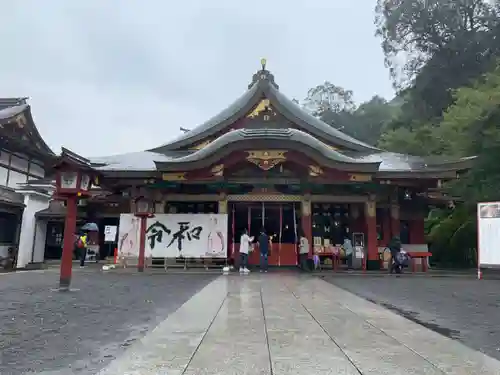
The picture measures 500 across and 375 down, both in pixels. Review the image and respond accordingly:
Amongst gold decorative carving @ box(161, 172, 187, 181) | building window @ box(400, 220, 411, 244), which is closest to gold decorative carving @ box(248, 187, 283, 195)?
gold decorative carving @ box(161, 172, 187, 181)

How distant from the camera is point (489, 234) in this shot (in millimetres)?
12211

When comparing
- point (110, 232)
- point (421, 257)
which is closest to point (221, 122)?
point (110, 232)

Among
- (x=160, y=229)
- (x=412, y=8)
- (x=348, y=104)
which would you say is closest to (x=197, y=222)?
(x=160, y=229)

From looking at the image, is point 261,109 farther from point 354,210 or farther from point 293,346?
point 293,346

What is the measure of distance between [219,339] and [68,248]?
6.05 m

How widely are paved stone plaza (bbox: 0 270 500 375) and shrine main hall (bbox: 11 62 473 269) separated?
8.39 metres

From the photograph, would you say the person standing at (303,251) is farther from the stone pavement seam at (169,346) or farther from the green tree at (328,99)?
the green tree at (328,99)

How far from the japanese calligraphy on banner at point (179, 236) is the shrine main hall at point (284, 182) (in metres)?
0.86

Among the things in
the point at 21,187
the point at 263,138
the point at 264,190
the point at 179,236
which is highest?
the point at 263,138

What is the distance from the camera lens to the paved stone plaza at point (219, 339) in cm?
355

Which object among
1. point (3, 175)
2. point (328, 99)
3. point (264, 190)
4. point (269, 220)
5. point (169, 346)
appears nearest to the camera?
point (169, 346)

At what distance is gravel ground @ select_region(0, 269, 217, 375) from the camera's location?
370 centimetres

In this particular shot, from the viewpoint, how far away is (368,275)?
14289 mm

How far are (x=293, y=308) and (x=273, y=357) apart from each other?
3001 millimetres
